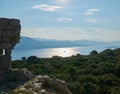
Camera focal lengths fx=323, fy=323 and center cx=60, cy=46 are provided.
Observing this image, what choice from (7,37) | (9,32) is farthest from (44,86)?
(9,32)

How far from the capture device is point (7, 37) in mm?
19422

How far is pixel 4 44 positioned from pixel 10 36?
657 mm

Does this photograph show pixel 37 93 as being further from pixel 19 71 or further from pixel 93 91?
pixel 93 91

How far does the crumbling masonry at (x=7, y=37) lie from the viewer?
758 inches

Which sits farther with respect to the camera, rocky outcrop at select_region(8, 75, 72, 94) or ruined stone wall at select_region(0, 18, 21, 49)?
ruined stone wall at select_region(0, 18, 21, 49)

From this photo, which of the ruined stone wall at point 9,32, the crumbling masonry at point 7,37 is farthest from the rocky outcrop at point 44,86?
the ruined stone wall at point 9,32

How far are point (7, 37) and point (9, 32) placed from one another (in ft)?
1.07

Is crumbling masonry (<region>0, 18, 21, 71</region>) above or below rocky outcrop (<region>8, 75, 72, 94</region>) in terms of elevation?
above

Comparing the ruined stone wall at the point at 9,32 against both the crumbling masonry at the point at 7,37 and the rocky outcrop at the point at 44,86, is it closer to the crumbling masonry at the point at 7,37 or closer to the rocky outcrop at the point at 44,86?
the crumbling masonry at the point at 7,37

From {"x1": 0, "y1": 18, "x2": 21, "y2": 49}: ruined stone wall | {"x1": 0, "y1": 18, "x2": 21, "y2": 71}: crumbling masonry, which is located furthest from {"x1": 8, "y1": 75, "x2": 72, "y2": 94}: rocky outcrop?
{"x1": 0, "y1": 18, "x2": 21, "y2": 49}: ruined stone wall

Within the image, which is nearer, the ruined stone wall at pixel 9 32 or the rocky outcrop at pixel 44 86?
the rocky outcrop at pixel 44 86

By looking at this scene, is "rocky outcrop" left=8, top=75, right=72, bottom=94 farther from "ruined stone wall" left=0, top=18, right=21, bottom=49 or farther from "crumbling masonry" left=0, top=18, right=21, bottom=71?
"ruined stone wall" left=0, top=18, right=21, bottom=49

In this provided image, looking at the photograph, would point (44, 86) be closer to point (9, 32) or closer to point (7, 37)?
point (7, 37)

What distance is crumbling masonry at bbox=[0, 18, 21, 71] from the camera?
19250mm
